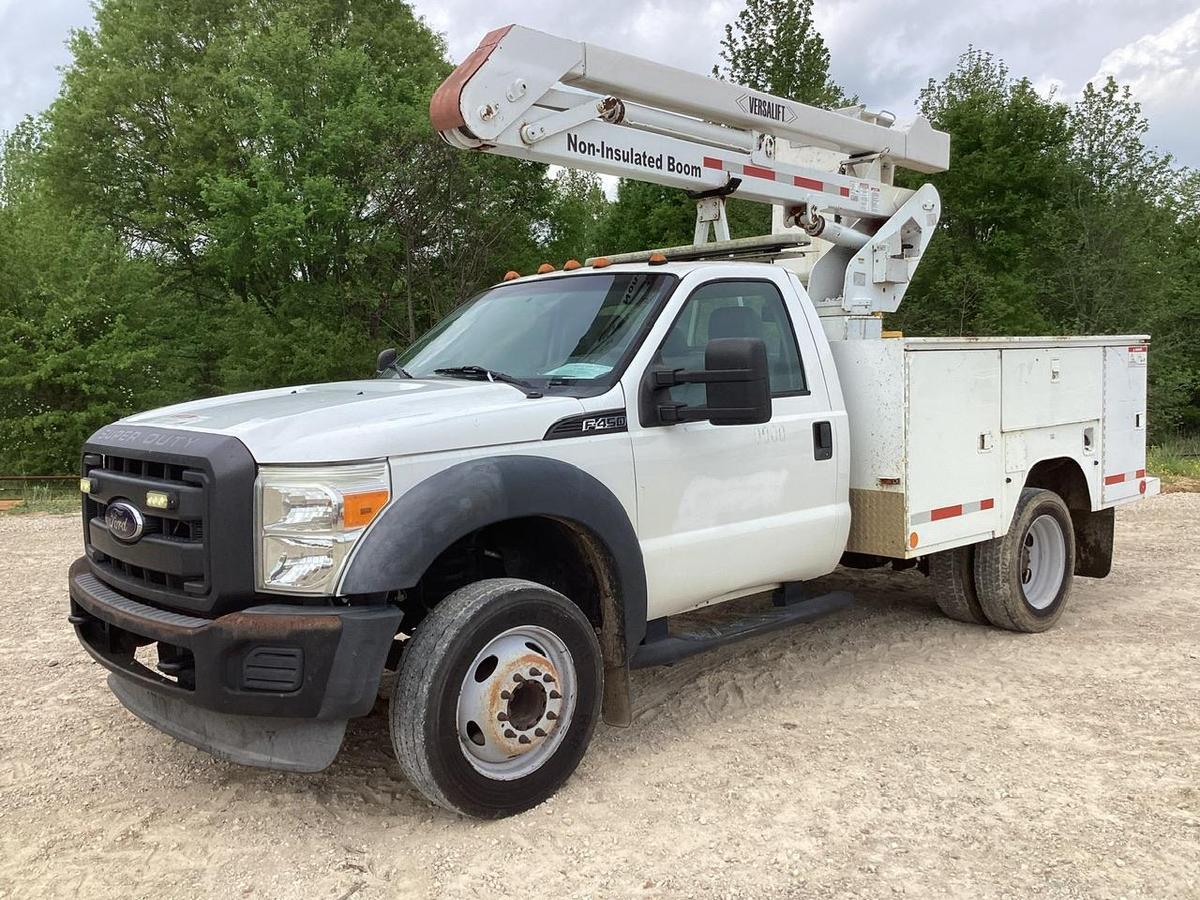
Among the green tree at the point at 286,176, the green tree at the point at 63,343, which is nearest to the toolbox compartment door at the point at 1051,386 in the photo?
the green tree at the point at 63,343

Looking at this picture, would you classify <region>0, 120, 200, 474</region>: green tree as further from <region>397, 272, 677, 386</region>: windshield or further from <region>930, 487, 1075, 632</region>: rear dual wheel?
<region>930, 487, 1075, 632</region>: rear dual wheel

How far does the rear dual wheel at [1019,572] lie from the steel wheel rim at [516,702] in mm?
3105

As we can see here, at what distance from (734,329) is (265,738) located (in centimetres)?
270

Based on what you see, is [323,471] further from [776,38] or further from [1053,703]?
[776,38]

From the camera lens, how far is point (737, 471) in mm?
4328

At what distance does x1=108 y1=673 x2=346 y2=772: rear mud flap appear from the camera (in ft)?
10.7

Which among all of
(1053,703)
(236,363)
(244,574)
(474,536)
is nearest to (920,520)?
(1053,703)

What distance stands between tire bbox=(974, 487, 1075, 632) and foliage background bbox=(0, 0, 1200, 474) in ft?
64.3

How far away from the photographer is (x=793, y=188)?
6.02 m

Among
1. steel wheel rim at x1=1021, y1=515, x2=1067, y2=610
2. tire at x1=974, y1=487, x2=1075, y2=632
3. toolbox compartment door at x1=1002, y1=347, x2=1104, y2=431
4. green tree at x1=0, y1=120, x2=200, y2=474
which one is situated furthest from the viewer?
green tree at x1=0, y1=120, x2=200, y2=474

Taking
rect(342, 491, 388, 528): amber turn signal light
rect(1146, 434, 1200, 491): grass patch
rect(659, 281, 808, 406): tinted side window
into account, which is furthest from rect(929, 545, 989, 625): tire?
rect(1146, 434, 1200, 491): grass patch

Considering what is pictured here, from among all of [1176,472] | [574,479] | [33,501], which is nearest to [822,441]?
[574,479]

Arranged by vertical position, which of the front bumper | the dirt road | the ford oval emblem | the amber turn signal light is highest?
the amber turn signal light

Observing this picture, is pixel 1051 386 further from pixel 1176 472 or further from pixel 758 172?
pixel 1176 472
